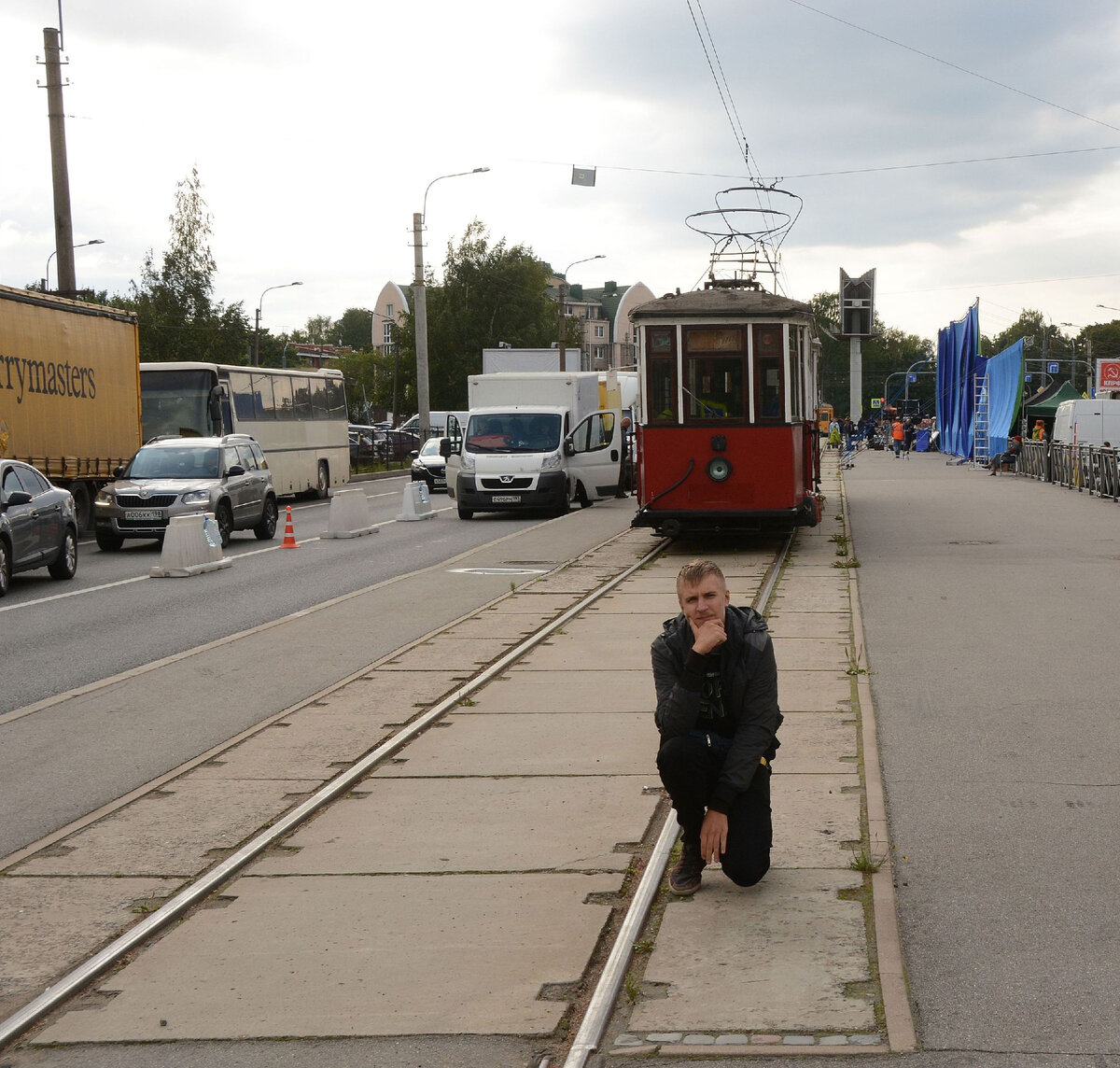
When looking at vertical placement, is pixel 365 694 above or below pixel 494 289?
below

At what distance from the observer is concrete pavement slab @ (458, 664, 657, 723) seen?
934 centimetres

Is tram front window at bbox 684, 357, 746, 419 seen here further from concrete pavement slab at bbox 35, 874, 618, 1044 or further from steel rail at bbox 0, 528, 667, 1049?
concrete pavement slab at bbox 35, 874, 618, 1044

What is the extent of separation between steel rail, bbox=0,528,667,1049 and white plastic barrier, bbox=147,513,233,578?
368 inches

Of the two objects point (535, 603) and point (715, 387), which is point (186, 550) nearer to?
point (535, 603)

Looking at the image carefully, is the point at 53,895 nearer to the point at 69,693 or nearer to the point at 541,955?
the point at 541,955

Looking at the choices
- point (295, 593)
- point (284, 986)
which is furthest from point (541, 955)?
point (295, 593)

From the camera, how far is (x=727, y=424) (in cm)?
1962

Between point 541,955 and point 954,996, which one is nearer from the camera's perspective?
point 954,996

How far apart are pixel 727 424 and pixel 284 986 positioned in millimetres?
15518

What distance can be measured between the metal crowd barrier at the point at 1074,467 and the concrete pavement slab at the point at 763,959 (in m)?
27.3

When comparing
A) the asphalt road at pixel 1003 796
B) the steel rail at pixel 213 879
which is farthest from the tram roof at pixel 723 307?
the steel rail at pixel 213 879

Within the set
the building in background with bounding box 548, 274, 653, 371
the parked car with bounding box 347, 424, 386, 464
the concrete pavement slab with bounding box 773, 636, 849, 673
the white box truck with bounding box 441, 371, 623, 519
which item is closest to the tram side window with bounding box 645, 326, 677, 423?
the concrete pavement slab with bounding box 773, 636, 849, 673

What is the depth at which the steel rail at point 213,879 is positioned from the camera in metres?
4.53

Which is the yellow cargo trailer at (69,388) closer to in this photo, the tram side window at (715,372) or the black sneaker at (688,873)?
the tram side window at (715,372)
